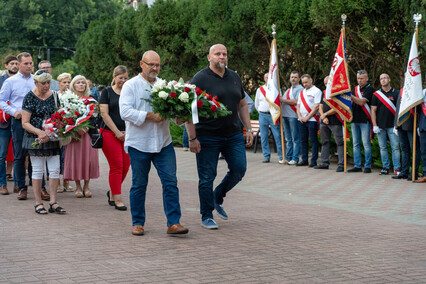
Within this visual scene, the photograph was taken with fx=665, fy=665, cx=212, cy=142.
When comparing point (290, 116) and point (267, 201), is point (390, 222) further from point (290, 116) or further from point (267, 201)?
point (290, 116)

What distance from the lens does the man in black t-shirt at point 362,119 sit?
44.2ft

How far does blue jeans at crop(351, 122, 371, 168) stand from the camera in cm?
1348

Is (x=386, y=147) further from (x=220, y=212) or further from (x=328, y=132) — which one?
(x=220, y=212)

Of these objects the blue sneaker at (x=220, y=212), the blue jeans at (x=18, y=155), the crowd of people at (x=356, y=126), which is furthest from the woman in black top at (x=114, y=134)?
the crowd of people at (x=356, y=126)

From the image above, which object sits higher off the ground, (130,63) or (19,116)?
(130,63)

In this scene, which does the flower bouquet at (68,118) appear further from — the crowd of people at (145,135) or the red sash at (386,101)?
the red sash at (386,101)

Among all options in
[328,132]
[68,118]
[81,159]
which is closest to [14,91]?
[81,159]

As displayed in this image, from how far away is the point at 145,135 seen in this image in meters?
7.31

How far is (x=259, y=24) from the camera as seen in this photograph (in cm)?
1781

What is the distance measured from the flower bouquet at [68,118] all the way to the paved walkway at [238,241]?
3.44 feet

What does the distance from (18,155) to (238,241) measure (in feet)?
15.0

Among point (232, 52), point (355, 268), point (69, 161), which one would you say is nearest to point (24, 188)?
point (69, 161)

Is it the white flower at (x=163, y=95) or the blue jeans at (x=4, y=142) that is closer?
the white flower at (x=163, y=95)

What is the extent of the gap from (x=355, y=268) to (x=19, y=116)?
6.17 metres
